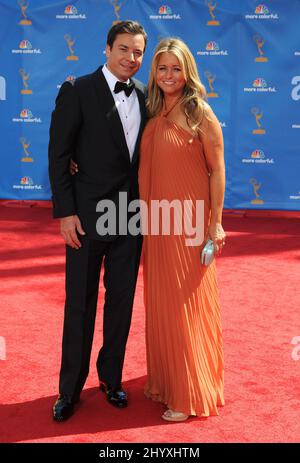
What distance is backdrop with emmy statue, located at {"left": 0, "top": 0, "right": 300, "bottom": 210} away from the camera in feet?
23.7

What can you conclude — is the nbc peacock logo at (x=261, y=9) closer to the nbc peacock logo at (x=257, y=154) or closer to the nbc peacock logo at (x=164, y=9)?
the nbc peacock logo at (x=164, y=9)

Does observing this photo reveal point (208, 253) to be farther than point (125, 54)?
Yes

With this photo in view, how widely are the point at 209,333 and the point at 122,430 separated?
22.2 inches

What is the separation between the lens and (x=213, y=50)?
287 inches

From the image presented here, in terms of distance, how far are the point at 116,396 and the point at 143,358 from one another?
1.82 feet

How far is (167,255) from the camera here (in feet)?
9.83

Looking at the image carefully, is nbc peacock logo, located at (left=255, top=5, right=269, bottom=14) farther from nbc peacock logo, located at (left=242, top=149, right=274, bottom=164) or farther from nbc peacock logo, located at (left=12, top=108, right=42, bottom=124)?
nbc peacock logo, located at (left=12, top=108, right=42, bottom=124)

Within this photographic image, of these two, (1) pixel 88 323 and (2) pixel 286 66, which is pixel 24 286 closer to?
(1) pixel 88 323

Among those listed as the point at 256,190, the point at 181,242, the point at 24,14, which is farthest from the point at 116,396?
the point at 24,14

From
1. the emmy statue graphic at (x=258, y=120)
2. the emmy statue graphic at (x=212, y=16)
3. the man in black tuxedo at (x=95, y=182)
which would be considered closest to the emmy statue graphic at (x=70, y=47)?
the emmy statue graphic at (x=212, y=16)

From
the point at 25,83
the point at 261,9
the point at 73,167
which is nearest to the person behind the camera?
the point at 73,167

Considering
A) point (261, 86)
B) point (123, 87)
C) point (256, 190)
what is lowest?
point (256, 190)

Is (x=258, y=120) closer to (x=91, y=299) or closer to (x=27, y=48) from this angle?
(x=27, y=48)

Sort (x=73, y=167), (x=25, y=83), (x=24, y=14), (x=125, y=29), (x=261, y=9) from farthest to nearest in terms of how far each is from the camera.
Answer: (x=25, y=83) → (x=24, y=14) → (x=261, y=9) → (x=73, y=167) → (x=125, y=29)
